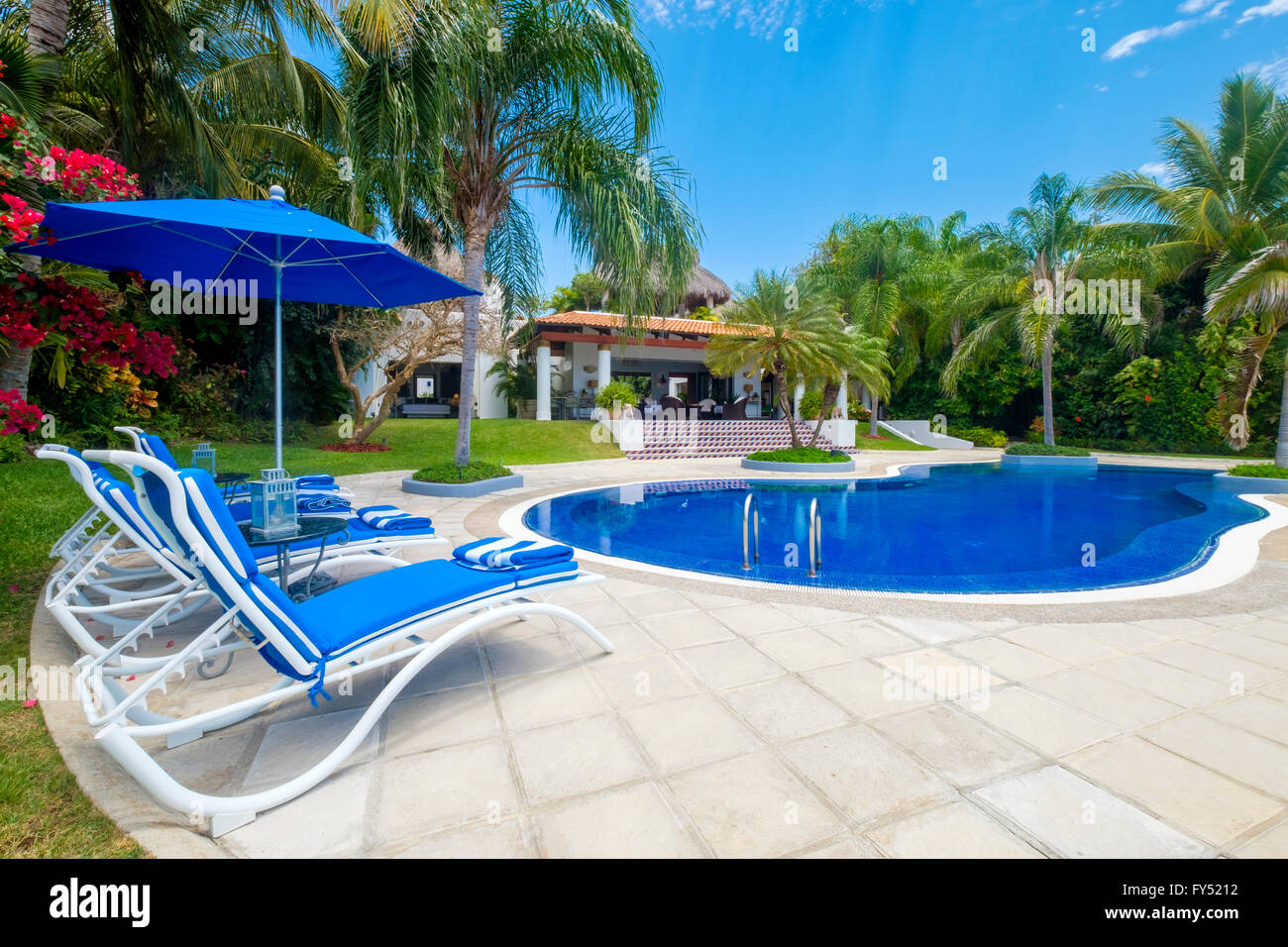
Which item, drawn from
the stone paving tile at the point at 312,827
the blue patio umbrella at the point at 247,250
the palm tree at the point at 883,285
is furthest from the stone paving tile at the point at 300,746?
the palm tree at the point at 883,285

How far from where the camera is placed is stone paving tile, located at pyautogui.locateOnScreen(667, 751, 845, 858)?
197 cm

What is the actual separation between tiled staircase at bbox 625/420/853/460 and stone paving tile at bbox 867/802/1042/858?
15.8m

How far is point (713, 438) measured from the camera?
2031 cm

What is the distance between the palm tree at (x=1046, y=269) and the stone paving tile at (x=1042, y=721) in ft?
56.7

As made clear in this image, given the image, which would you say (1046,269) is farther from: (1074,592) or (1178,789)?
(1178,789)

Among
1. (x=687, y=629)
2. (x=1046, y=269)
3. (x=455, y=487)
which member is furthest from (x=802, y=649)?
(x=1046, y=269)

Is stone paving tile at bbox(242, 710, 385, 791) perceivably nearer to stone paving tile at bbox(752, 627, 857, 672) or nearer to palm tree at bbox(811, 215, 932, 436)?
stone paving tile at bbox(752, 627, 857, 672)

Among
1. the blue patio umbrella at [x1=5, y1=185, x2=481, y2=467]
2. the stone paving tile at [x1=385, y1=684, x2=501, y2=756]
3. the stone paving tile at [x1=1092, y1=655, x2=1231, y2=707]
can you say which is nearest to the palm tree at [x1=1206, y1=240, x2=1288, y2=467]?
the stone paving tile at [x1=1092, y1=655, x2=1231, y2=707]

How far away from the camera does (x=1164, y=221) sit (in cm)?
1709

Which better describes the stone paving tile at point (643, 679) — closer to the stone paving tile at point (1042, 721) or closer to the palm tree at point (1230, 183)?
the stone paving tile at point (1042, 721)

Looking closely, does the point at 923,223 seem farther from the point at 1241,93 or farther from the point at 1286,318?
the point at 1286,318

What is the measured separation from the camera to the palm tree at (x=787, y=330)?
572 inches
